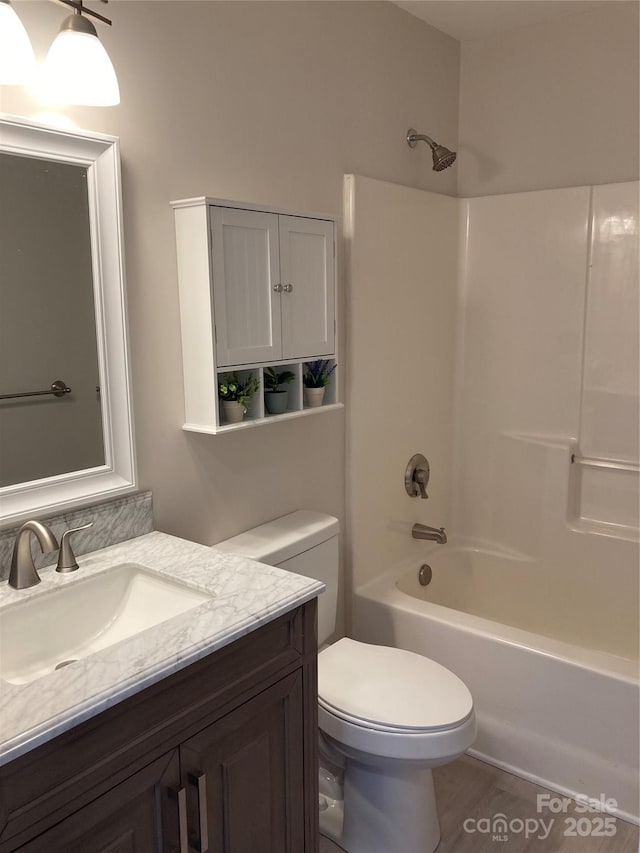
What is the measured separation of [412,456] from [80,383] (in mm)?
1473

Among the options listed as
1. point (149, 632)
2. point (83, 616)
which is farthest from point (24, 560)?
point (149, 632)

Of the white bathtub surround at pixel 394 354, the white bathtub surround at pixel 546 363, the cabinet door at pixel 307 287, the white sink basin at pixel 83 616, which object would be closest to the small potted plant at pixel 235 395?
the cabinet door at pixel 307 287

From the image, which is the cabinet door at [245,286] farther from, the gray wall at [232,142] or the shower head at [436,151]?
the shower head at [436,151]

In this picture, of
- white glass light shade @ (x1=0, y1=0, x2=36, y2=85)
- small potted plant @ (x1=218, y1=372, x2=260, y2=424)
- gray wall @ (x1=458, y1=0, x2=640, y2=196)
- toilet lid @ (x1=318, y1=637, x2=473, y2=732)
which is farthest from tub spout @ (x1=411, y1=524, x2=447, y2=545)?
white glass light shade @ (x1=0, y1=0, x2=36, y2=85)

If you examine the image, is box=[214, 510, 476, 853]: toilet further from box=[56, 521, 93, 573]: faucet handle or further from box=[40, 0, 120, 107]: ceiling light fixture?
box=[40, 0, 120, 107]: ceiling light fixture

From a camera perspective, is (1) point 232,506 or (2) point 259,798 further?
(1) point 232,506

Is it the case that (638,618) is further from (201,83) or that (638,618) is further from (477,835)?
(201,83)

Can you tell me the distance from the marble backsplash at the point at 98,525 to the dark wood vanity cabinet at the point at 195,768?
0.50 metres

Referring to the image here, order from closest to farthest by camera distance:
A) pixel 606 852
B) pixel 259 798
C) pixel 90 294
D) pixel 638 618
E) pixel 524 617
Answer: pixel 259 798, pixel 90 294, pixel 606 852, pixel 638 618, pixel 524 617

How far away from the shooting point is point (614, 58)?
254 centimetres

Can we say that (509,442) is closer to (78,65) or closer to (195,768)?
(195,768)

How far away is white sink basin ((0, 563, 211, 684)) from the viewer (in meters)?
1.38

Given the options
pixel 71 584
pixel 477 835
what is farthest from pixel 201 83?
pixel 477 835

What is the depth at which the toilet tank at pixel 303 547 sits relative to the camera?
1957 mm
